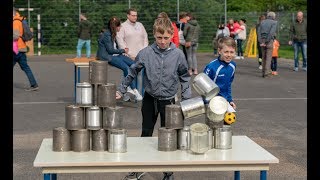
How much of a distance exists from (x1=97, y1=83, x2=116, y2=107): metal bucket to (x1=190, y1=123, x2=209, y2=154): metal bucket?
0.75 m

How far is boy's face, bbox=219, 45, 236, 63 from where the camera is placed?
7414 millimetres

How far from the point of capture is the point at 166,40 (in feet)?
22.8

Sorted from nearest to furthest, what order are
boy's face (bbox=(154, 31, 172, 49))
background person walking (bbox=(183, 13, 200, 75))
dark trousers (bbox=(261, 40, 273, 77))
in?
1. boy's face (bbox=(154, 31, 172, 49))
2. dark trousers (bbox=(261, 40, 273, 77))
3. background person walking (bbox=(183, 13, 200, 75))

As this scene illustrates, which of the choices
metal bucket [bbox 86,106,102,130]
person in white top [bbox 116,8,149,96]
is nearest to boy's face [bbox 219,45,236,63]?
metal bucket [bbox 86,106,102,130]

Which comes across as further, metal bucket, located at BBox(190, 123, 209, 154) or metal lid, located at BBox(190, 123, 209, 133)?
metal lid, located at BBox(190, 123, 209, 133)

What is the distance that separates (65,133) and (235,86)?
13.4 metres

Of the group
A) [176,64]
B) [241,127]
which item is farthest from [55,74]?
[176,64]

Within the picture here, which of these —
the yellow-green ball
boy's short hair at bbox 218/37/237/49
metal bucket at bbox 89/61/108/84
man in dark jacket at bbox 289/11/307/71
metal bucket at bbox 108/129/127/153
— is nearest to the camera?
metal bucket at bbox 108/129/127/153

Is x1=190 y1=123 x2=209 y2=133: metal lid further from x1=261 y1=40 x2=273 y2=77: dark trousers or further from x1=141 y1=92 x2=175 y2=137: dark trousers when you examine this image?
x1=261 y1=40 x2=273 y2=77: dark trousers

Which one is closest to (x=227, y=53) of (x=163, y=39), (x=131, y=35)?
(x=163, y=39)

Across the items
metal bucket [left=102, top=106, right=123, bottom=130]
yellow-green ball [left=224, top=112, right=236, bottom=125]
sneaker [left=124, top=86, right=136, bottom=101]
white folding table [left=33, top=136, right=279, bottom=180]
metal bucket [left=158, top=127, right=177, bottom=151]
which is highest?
metal bucket [left=102, top=106, right=123, bottom=130]

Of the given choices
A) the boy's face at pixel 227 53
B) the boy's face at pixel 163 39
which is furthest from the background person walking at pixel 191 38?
the boy's face at pixel 163 39

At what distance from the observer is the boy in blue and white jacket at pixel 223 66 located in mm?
7406

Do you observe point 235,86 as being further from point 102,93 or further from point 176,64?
point 102,93
